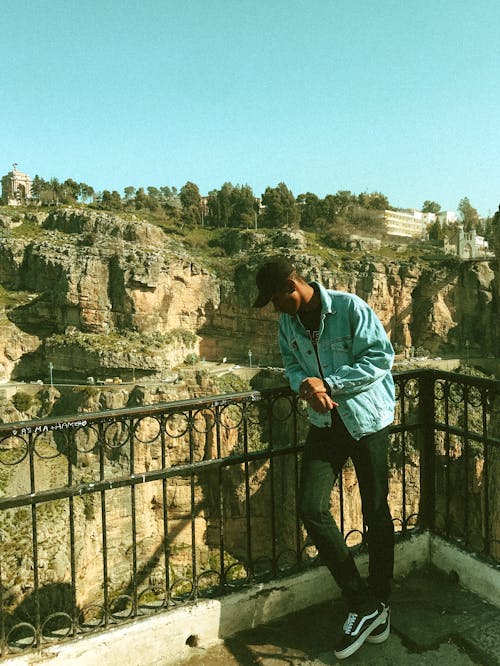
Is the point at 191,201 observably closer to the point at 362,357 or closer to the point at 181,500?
the point at 181,500

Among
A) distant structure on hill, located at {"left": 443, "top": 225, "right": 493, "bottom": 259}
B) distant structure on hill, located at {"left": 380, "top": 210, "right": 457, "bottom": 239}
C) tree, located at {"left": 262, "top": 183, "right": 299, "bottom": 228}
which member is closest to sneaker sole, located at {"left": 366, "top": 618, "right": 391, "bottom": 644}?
distant structure on hill, located at {"left": 443, "top": 225, "right": 493, "bottom": 259}

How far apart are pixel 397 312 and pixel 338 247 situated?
9.02 meters

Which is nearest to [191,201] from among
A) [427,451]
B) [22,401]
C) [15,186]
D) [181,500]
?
[15,186]

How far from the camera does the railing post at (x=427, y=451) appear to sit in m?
3.43

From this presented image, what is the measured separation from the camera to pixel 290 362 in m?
2.69

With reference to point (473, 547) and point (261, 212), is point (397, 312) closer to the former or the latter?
point (261, 212)

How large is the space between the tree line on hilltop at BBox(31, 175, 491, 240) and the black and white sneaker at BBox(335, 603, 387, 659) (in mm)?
49645

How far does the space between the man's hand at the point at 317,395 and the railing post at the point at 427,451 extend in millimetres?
1315

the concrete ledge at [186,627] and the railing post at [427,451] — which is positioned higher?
the railing post at [427,451]

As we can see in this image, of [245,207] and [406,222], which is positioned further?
[406,222]

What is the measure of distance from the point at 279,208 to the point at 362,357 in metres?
54.0

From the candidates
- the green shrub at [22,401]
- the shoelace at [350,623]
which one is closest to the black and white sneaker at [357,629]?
the shoelace at [350,623]

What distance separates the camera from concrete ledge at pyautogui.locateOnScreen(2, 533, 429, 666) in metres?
2.40

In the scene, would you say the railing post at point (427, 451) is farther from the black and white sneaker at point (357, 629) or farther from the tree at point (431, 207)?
the tree at point (431, 207)
